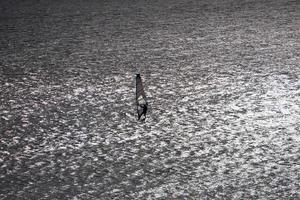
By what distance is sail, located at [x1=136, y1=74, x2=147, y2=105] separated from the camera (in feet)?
8.06

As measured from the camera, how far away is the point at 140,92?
8.46 ft

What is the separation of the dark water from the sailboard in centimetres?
3

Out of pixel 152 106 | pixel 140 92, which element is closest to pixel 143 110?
pixel 152 106

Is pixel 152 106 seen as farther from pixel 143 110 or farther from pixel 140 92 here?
pixel 140 92

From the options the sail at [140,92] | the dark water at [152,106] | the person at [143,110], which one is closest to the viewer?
the dark water at [152,106]

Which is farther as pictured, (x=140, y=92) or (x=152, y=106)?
(x=140, y=92)

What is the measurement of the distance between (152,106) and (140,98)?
0.40 ft

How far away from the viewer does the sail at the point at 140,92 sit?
8.06 ft

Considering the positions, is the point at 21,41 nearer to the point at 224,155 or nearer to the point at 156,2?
the point at 156,2

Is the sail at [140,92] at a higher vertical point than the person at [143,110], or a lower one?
higher

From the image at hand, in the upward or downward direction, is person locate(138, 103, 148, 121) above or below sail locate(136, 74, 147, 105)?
below

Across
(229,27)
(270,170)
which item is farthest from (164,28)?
(270,170)

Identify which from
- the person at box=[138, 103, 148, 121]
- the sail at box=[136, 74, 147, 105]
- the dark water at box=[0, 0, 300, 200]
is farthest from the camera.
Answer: the sail at box=[136, 74, 147, 105]

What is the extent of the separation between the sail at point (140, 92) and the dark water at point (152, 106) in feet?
0.11
